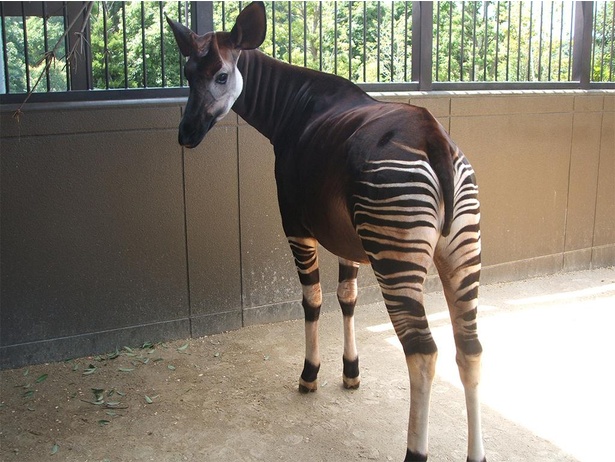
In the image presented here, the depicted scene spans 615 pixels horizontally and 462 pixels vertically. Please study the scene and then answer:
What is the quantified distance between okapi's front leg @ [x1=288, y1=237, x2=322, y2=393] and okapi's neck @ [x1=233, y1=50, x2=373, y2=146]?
0.59 metres

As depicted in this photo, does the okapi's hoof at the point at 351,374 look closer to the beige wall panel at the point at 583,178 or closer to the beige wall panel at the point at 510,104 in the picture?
the beige wall panel at the point at 510,104

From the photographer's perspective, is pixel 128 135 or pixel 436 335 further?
pixel 436 335

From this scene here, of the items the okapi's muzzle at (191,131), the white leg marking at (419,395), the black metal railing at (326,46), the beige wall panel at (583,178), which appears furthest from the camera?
Result: the beige wall panel at (583,178)

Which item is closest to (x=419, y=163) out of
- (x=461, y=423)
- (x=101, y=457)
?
(x=461, y=423)

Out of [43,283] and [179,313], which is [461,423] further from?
[43,283]

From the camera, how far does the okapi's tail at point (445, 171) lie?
305cm

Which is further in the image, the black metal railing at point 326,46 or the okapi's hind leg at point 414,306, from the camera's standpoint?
the black metal railing at point 326,46

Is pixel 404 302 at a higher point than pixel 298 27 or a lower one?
lower

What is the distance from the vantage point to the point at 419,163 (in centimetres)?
306

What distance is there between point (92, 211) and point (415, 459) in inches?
106

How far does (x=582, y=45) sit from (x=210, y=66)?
4.73 meters

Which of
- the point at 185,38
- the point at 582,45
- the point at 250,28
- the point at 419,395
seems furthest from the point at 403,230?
the point at 582,45

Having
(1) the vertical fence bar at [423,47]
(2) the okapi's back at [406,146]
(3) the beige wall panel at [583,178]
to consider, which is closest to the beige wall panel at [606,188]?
(3) the beige wall panel at [583,178]

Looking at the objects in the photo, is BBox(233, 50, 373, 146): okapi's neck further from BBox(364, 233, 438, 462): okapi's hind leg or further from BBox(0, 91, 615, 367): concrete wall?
BBox(364, 233, 438, 462): okapi's hind leg
